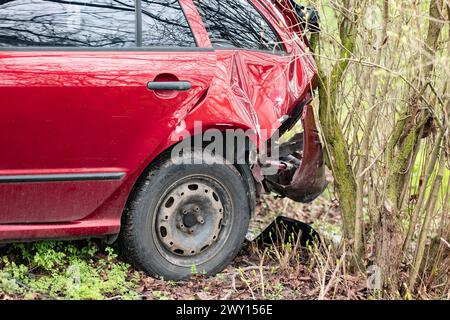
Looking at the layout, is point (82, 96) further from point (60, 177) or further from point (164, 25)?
point (164, 25)

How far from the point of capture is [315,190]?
5574 mm

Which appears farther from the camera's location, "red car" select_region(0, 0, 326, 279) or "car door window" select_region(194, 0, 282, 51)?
"car door window" select_region(194, 0, 282, 51)

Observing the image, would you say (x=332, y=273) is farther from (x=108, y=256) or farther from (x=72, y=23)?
(x=72, y=23)

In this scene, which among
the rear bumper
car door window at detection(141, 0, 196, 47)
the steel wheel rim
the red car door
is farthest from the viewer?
the rear bumper

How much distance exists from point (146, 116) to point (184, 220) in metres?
0.75

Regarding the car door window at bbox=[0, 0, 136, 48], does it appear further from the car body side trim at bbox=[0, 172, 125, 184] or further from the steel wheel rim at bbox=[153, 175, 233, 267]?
the steel wheel rim at bbox=[153, 175, 233, 267]

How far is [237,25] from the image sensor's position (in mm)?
5137

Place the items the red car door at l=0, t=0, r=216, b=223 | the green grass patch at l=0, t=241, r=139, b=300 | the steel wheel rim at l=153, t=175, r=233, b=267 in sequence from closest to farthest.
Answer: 1. the red car door at l=0, t=0, r=216, b=223
2. the green grass patch at l=0, t=241, r=139, b=300
3. the steel wheel rim at l=153, t=175, r=233, b=267

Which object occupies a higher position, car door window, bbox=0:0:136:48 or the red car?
car door window, bbox=0:0:136:48

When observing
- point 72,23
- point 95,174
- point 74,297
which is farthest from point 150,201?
point 72,23

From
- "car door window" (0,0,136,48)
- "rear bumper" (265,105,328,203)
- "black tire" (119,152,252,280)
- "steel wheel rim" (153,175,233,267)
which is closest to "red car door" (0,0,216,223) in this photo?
"car door window" (0,0,136,48)

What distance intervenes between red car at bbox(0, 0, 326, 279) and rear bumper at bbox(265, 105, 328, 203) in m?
0.12

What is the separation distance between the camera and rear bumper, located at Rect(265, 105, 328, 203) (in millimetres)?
5430

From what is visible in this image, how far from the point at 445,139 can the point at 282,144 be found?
154 centimetres
